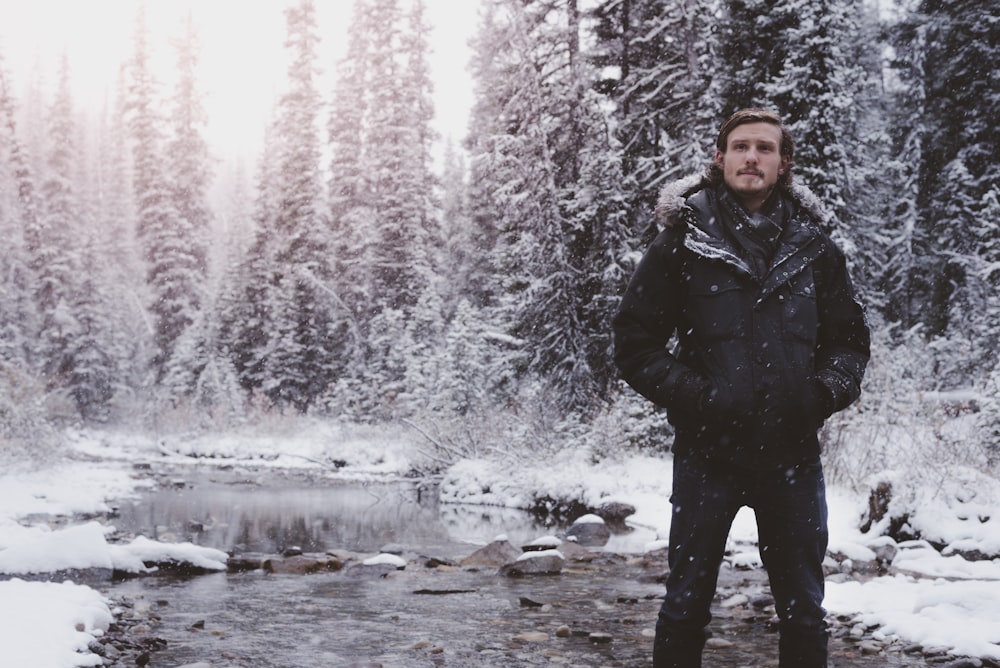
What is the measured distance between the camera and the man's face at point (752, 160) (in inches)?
125

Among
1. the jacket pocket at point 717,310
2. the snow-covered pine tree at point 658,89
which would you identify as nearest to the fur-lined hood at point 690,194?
the jacket pocket at point 717,310

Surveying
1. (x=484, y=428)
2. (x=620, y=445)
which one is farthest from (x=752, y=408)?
(x=484, y=428)

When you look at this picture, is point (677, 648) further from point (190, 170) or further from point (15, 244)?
point (15, 244)

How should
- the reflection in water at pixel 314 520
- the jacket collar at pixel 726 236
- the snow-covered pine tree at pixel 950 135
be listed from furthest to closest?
the snow-covered pine tree at pixel 950 135, the reflection in water at pixel 314 520, the jacket collar at pixel 726 236

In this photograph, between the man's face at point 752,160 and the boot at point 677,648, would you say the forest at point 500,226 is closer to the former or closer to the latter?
the man's face at point 752,160

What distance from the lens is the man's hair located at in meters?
3.21

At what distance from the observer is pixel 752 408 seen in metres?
2.90

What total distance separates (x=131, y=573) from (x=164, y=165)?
4007 cm

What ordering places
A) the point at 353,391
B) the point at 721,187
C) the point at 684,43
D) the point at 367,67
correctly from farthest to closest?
the point at 367,67 → the point at 353,391 → the point at 684,43 → the point at 721,187

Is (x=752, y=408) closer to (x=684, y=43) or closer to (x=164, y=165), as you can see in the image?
(x=684, y=43)

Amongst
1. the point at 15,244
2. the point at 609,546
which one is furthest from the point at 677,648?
the point at 15,244

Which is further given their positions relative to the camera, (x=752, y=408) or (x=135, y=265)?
(x=135, y=265)

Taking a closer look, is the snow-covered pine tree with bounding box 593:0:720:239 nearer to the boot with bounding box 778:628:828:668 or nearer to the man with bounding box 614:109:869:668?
the man with bounding box 614:109:869:668

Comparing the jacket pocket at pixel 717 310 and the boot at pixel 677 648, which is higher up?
the jacket pocket at pixel 717 310
